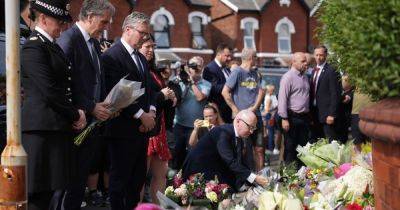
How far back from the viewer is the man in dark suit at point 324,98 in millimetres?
10133

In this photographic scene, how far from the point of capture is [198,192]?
652 cm

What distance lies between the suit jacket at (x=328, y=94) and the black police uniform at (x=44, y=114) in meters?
5.70

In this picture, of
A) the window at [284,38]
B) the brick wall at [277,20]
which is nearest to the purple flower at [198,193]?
the brick wall at [277,20]

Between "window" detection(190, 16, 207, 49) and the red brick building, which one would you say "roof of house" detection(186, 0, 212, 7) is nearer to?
the red brick building

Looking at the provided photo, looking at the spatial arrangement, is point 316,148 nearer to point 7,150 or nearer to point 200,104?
point 7,150

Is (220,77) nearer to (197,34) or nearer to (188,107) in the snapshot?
(188,107)

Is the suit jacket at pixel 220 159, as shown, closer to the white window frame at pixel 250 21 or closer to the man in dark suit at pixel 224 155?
the man in dark suit at pixel 224 155

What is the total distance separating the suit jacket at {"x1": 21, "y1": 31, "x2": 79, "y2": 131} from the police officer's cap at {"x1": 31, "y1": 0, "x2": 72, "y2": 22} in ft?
0.57

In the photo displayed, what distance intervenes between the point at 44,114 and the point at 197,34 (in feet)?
117

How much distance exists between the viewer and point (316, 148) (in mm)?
6070

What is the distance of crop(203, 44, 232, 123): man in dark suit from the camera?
10.6 meters

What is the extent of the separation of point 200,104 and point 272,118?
6806 mm

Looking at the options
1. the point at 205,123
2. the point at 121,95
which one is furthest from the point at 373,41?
the point at 205,123

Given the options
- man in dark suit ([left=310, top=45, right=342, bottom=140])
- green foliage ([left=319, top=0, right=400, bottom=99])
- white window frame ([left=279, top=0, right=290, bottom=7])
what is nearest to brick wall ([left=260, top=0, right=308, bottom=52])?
white window frame ([left=279, top=0, right=290, bottom=7])
